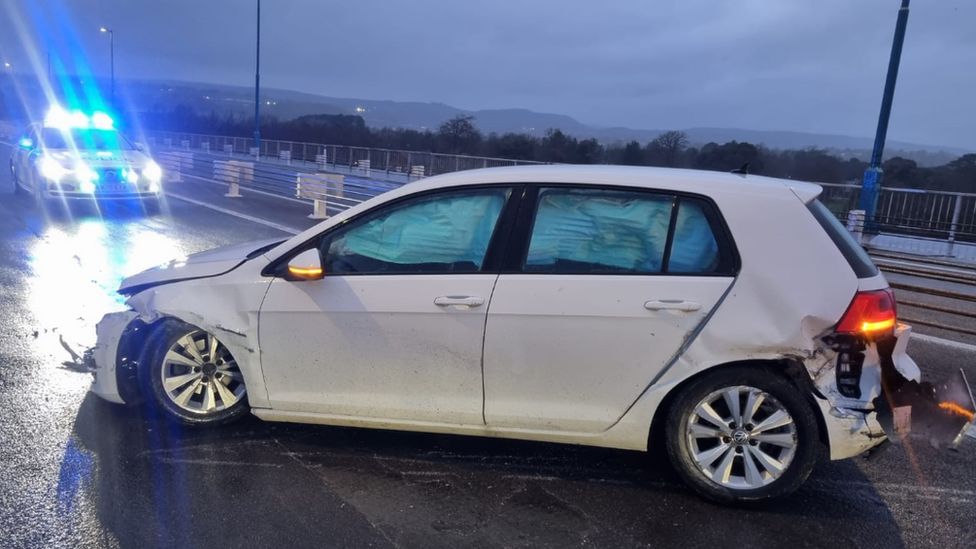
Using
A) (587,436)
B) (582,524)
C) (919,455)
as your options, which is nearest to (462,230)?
(587,436)

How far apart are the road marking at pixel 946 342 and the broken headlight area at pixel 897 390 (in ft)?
12.1

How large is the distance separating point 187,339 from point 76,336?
233 centimetres

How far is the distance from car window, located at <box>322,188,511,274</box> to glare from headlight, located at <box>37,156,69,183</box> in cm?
1235

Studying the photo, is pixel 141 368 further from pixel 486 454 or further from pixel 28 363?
pixel 486 454

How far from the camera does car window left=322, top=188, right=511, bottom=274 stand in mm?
3799

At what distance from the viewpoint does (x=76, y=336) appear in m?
5.89

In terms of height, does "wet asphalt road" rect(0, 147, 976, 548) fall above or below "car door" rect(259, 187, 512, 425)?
below

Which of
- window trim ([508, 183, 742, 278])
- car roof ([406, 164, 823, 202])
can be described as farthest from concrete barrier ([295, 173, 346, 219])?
window trim ([508, 183, 742, 278])

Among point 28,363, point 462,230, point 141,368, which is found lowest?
point 28,363

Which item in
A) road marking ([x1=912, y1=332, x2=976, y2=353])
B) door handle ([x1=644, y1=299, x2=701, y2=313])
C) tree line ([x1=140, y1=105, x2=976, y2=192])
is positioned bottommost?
road marking ([x1=912, y1=332, x2=976, y2=353])

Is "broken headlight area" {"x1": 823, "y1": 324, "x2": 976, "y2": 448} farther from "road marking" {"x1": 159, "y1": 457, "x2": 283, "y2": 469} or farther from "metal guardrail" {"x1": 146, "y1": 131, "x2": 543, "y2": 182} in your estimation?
"metal guardrail" {"x1": 146, "y1": 131, "x2": 543, "y2": 182}

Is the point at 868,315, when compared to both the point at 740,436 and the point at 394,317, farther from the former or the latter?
the point at 394,317

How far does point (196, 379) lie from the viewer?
165 inches

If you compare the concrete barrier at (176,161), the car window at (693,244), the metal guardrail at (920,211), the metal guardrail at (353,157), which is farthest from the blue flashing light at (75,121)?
the car window at (693,244)
